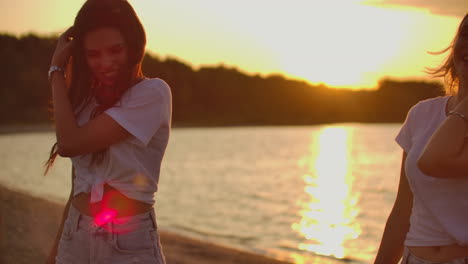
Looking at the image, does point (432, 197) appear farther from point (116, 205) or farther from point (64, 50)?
point (64, 50)

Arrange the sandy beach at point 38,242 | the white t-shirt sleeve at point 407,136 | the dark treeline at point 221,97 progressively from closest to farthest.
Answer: the white t-shirt sleeve at point 407,136 < the sandy beach at point 38,242 < the dark treeline at point 221,97

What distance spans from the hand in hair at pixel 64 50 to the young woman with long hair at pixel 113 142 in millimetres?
64

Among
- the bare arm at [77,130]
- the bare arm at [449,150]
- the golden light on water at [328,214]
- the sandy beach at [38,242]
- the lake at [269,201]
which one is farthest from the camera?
the lake at [269,201]

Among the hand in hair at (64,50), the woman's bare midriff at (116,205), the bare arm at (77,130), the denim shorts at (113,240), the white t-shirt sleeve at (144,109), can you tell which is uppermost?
the hand in hair at (64,50)

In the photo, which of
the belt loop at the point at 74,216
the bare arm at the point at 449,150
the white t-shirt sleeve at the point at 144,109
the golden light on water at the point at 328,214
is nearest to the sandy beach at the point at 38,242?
the golden light on water at the point at 328,214

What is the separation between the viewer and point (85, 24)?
8.48 ft

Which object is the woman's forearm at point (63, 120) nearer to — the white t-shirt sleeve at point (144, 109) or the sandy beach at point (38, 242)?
the white t-shirt sleeve at point (144, 109)

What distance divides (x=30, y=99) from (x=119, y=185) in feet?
226

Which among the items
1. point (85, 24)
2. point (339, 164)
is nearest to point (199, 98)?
point (339, 164)

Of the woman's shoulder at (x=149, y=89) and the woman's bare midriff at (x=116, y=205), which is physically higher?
the woman's shoulder at (x=149, y=89)

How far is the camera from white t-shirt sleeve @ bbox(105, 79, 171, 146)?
8.29ft

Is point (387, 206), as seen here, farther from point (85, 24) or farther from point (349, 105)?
point (349, 105)

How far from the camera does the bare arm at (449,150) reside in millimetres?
2369

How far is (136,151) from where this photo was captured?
2.56m
